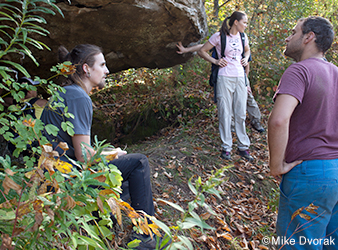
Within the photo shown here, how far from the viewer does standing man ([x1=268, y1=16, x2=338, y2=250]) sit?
193cm

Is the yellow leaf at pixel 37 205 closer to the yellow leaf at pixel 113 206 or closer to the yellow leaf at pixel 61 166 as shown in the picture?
the yellow leaf at pixel 61 166

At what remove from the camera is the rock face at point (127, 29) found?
4.12 meters

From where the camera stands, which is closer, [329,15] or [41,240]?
[41,240]

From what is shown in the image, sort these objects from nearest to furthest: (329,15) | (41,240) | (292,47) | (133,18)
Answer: (41,240)
(292,47)
(133,18)
(329,15)

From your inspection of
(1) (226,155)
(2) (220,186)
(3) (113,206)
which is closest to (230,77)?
(1) (226,155)

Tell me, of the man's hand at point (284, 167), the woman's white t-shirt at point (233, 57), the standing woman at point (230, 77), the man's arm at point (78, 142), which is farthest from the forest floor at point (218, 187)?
the woman's white t-shirt at point (233, 57)

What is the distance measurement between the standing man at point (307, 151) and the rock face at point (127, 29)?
3043 millimetres

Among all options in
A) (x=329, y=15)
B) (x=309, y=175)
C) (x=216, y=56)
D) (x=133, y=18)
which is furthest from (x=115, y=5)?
(x=329, y=15)

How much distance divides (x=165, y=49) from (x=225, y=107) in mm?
1814

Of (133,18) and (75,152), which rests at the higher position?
(133,18)

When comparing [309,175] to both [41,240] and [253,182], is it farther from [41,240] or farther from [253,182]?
[253,182]

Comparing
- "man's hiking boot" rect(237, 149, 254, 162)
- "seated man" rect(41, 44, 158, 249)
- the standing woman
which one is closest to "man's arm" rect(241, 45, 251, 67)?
the standing woman

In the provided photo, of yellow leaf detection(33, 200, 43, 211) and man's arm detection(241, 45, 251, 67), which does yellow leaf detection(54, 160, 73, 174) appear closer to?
yellow leaf detection(33, 200, 43, 211)

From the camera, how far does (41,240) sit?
1227 mm
